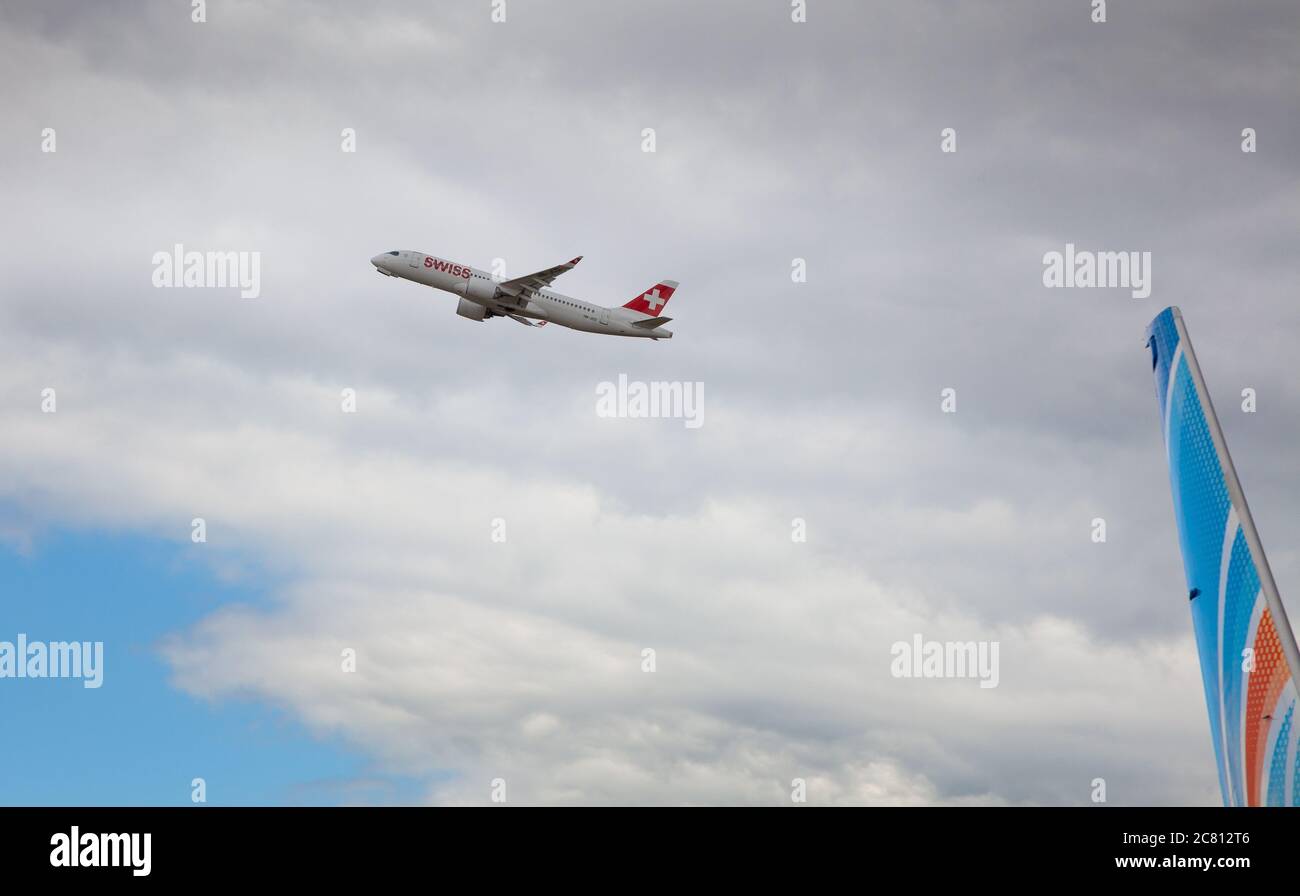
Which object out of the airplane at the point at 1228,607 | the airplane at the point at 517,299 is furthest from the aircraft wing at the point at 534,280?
the airplane at the point at 1228,607

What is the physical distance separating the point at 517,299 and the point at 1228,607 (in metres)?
111

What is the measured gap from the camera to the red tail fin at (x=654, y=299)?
154625 mm

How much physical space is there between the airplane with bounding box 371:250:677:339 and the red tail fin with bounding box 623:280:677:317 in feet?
24.6

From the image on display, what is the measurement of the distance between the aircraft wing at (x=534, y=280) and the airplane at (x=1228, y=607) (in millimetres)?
103054

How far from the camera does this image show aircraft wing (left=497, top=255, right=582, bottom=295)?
13262cm

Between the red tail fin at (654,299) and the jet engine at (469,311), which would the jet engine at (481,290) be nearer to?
the jet engine at (469,311)

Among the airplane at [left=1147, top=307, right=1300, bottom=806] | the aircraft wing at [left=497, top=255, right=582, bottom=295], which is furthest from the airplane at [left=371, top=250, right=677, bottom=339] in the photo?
the airplane at [left=1147, top=307, right=1300, bottom=806]

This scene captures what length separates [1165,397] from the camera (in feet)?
111

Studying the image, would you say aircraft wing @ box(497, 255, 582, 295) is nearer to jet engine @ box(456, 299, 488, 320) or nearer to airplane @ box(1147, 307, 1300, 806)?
jet engine @ box(456, 299, 488, 320)

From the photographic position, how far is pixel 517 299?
134875 millimetres

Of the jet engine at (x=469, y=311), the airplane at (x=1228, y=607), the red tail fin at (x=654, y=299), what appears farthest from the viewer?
the red tail fin at (x=654, y=299)
